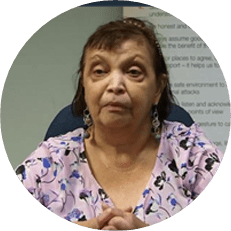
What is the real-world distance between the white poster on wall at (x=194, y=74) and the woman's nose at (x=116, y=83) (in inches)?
9.7

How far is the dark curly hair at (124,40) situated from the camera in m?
1.71

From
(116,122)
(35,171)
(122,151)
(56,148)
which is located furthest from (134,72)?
(35,171)

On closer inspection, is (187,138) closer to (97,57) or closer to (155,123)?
(155,123)

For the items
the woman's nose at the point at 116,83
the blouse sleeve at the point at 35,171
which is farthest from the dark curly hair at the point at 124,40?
the blouse sleeve at the point at 35,171

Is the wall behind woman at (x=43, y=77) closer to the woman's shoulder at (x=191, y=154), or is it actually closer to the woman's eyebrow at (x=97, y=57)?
the woman's eyebrow at (x=97, y=57)

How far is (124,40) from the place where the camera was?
1696 millimetres

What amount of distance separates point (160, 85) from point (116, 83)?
220mm

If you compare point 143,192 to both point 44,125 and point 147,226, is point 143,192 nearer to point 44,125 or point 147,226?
point 147,226

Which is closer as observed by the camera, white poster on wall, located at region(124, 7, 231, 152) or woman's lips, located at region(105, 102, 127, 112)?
woman's lips, located at region(105, 102, 127, 112)

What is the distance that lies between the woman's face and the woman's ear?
4cm

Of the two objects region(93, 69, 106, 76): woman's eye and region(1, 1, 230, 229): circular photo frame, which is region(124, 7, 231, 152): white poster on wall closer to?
region(1, 1, 230, 229): circular photo frame

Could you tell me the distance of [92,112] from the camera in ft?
5.73

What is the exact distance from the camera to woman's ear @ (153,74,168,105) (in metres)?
1.77

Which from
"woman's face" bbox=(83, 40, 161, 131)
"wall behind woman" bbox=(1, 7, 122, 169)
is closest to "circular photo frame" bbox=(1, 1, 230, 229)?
"wall behind woman" bbox=(1, 7, 122, 169)
